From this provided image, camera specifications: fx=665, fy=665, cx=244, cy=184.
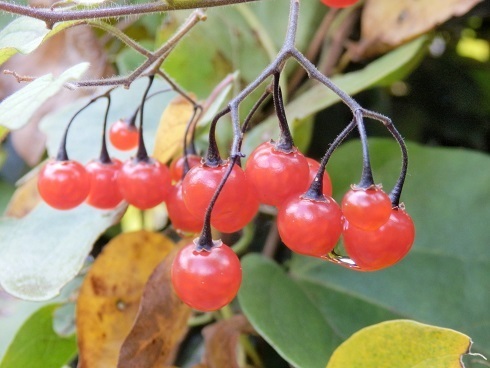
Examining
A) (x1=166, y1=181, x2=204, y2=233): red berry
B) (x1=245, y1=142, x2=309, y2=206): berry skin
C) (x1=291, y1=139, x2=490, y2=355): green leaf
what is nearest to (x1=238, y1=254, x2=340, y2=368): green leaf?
(x1=291, y1=139, x2=490, y2=355): green leaf

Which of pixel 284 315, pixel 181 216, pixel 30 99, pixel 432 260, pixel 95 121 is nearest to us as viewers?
pixel 30 99

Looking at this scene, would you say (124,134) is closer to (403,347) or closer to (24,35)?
(24,35)

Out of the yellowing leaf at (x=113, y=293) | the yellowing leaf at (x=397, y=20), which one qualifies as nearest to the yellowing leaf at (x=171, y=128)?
the yellowing leaf at (x=113, y=293)

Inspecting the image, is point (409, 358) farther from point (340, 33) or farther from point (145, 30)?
point (145, 30)

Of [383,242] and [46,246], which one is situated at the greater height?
[383,242]

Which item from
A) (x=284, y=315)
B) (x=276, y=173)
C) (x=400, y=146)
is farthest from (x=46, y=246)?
(x=400, y=146)

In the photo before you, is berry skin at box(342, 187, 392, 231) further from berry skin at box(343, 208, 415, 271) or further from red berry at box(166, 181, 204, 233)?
red berry at box(166, 181, 204, 233)

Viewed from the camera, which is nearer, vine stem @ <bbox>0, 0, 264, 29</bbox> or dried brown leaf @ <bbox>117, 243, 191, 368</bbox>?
vine stem @ <bbox>0, 0, 264, 29</bbox>
